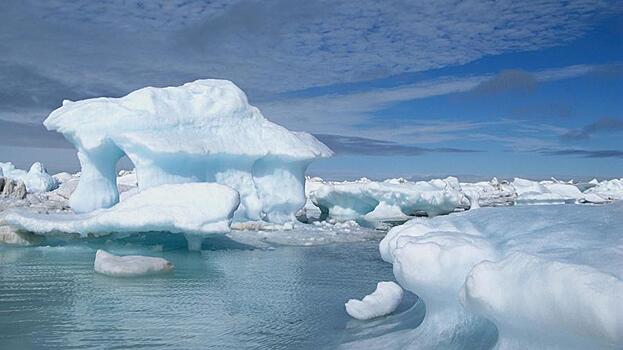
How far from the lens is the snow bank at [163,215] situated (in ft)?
40.9

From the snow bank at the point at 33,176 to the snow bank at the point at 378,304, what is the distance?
1212 inches

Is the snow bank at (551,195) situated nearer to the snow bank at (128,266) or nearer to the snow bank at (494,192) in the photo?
the snow bank at (494,192)

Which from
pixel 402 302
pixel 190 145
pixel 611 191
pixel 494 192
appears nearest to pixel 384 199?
pixel 190 145

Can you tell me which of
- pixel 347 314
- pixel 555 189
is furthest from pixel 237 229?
pixel 555 189

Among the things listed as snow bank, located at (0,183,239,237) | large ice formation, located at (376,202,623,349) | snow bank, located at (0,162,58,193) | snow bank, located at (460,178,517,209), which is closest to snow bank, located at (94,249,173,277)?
snow bank, located at (0,183,239,237)

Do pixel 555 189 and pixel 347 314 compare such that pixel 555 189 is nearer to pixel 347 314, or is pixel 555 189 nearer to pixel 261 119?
pixel 261 119

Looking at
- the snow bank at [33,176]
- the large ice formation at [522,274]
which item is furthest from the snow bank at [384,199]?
the large ice formation at [522,274]

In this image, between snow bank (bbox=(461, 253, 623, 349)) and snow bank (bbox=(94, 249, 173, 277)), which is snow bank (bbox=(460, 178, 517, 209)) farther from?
snow bank (bbox=(461, 253, 623, 349))

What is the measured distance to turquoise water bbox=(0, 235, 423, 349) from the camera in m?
6.29

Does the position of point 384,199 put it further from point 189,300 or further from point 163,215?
point 189,300

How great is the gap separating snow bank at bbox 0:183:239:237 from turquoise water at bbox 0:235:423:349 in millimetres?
665

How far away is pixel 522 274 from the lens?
3.78 meters

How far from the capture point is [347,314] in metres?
7.44

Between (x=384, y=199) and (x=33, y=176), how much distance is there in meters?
21.6
